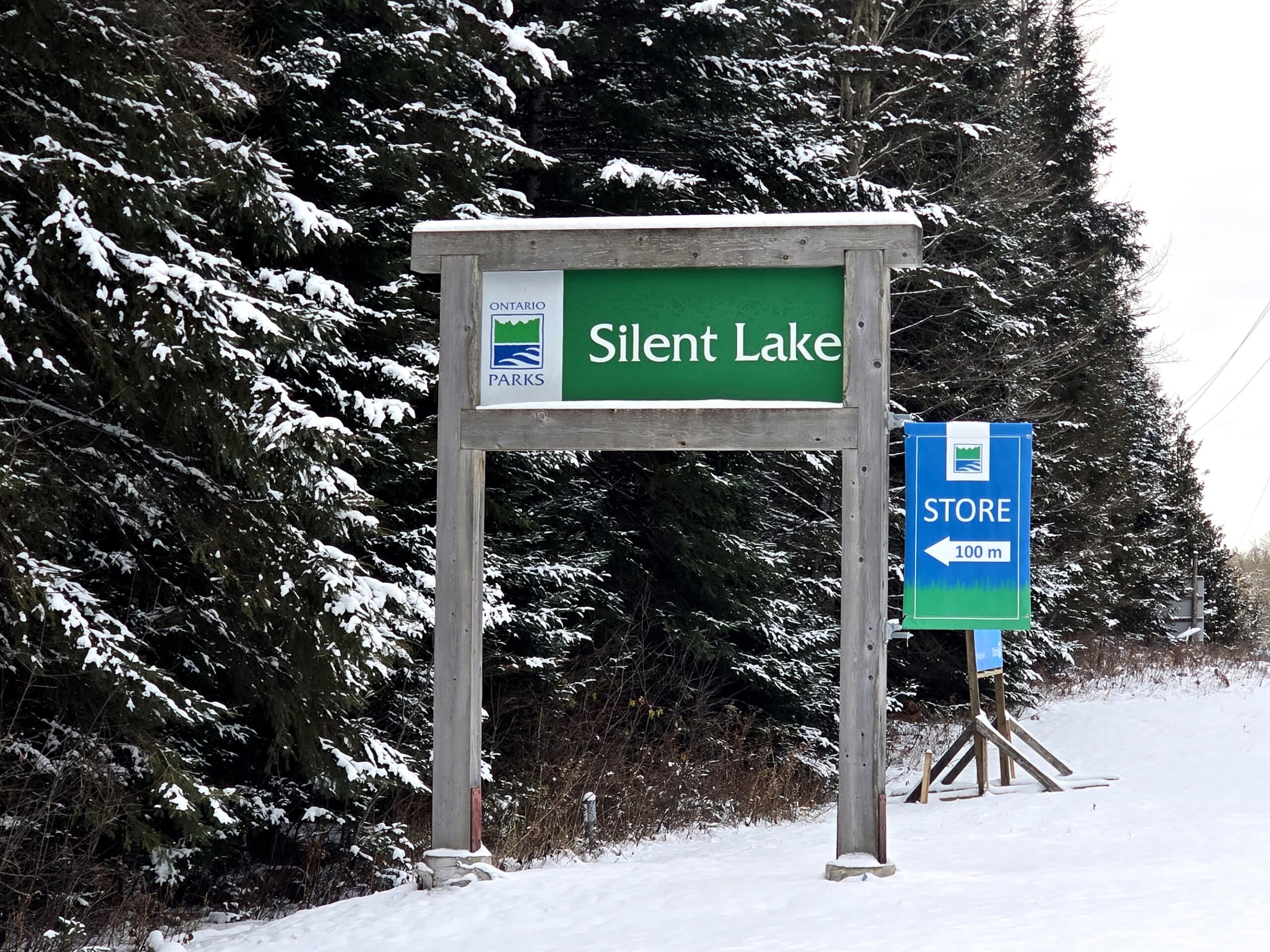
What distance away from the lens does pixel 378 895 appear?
7.02 meters

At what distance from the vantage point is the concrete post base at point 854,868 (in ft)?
21.2

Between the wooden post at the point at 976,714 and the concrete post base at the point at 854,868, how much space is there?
5446 millimetres

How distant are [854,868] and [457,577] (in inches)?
104

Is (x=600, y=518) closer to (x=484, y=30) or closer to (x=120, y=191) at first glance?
(x=484, y=30)

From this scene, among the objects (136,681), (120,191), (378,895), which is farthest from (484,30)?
(378,895)

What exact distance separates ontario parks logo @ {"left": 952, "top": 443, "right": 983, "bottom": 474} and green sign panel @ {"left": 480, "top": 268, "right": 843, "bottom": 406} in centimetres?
231

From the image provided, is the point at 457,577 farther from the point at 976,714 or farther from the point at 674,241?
the point at 976,714

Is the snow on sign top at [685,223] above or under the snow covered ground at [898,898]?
above

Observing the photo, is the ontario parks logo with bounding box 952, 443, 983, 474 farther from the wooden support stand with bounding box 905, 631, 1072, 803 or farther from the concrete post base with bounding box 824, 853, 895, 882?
the wooden support stand with bounding box 905, 631, 1072, 803

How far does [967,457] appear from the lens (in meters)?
8.60

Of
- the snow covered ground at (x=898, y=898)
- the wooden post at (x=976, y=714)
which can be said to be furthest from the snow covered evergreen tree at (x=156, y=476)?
the wooden post at (x=976, y=714)

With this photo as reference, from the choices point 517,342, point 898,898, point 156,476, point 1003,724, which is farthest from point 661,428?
point 1003,724

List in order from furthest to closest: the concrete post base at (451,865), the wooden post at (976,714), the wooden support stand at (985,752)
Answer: the wooden post at (976,714)
the wooden support stand at (985,752)
the concrete post base at (451,865)

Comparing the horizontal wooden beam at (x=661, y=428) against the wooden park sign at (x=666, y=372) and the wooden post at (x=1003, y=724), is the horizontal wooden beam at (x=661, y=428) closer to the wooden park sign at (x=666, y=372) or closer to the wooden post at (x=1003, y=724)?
the wooden park sign at (x=666, y=372)
